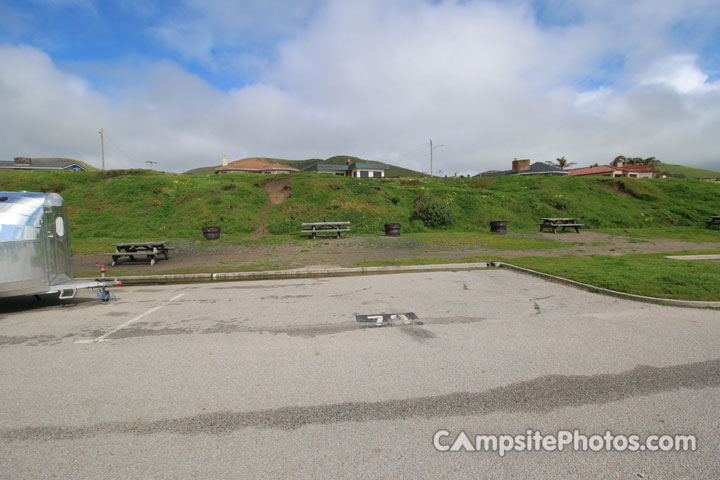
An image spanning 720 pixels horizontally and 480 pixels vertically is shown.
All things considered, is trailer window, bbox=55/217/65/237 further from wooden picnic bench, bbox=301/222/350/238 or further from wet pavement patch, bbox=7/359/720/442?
wooden picnic bench, bbox=301/222/350/238

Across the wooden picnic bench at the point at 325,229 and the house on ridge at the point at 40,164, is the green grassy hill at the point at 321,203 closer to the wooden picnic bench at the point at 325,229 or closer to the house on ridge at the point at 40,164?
the wooden picnic bench at the point at 325,229

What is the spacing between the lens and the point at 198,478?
103 inches

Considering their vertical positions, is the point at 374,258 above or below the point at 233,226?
below

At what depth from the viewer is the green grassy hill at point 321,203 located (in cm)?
2227

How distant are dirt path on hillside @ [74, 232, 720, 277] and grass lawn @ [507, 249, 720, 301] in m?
2.87

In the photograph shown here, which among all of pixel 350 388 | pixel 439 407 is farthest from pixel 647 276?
pixel 350 388

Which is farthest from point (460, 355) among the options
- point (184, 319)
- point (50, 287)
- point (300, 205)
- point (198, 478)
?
point (300, 205)

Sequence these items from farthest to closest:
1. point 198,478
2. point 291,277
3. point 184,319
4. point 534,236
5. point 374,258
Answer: point 534,236 → point 374,258 → point 291,277 → point 184,319 → point 198,478

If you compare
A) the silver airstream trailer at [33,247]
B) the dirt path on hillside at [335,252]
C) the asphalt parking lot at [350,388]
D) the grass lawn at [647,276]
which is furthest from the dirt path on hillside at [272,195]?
the grass lawn at [647,276]

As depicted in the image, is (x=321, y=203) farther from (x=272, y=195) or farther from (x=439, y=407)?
(x=439, y=407)

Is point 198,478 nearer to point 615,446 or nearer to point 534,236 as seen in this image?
point 615,446

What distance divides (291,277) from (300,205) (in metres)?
14.9

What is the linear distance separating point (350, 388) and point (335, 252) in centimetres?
1122

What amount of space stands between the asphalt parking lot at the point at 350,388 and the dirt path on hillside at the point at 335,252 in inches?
210
